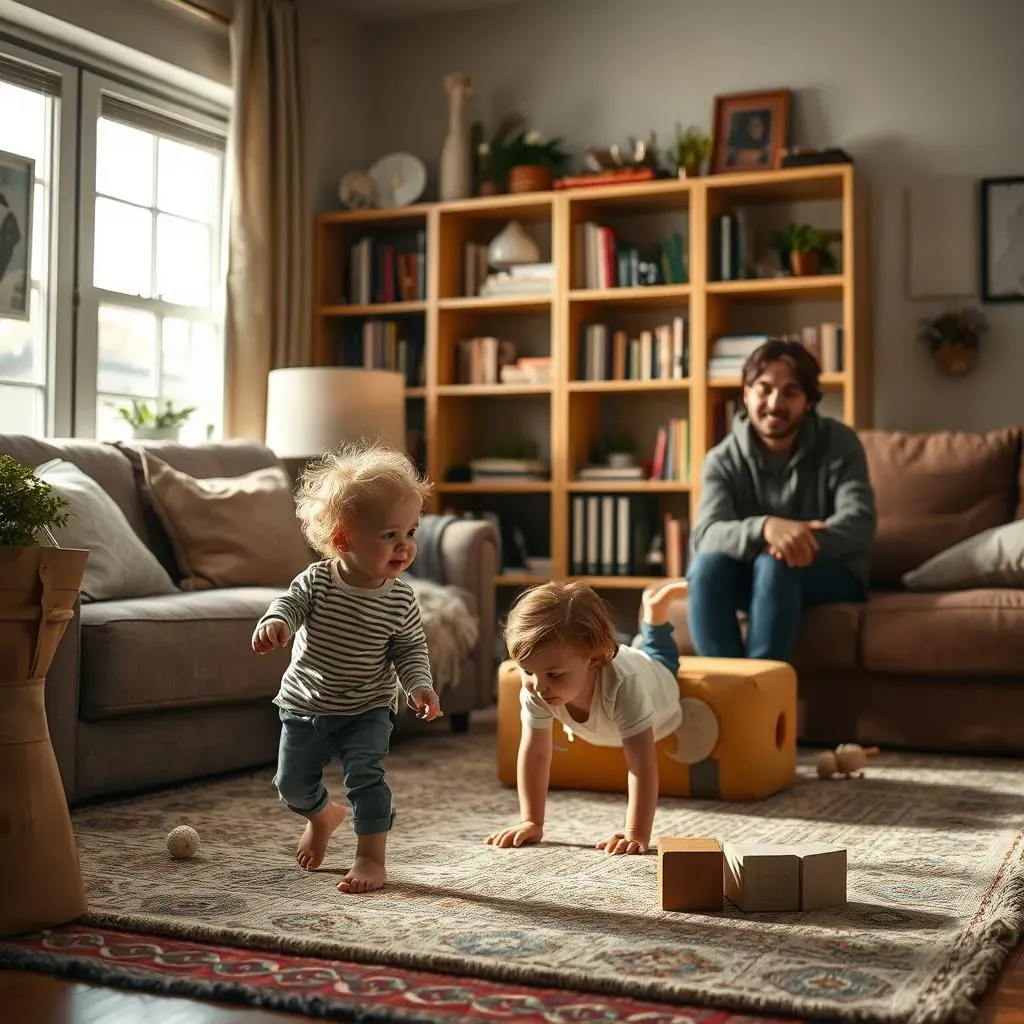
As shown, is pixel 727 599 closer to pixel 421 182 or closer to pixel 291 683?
pixel 291 683

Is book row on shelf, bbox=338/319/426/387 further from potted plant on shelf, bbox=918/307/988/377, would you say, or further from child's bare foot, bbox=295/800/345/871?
child's bare foot, bbox=295/800/345/871

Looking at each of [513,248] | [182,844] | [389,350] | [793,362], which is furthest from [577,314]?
[182,844]

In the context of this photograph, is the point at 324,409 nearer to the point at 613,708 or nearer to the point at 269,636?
the point at 613,708

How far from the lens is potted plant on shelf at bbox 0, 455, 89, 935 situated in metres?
1.87

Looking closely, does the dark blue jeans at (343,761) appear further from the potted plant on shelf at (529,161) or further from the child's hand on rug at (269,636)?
the potted plant on shelf at (529,161)

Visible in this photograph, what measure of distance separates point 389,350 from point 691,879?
12.2ft

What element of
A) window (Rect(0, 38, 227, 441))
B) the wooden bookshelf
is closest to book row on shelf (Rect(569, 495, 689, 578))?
the wooden bookshelf

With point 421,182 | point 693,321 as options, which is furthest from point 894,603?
point 421,182

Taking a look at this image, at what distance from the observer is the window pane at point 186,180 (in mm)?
4898

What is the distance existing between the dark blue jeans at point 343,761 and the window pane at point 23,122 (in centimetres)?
271

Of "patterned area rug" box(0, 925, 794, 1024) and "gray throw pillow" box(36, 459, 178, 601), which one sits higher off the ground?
"gray throw pillow" box(36, 459, 178, 601)

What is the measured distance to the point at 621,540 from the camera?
5.01 m

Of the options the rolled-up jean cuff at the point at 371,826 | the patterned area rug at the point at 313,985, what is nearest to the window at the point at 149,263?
the rolled-up jean cuff at the point at 371,826

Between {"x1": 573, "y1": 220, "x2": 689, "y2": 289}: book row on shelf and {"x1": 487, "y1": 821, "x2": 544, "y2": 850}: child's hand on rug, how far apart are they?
2892mm
